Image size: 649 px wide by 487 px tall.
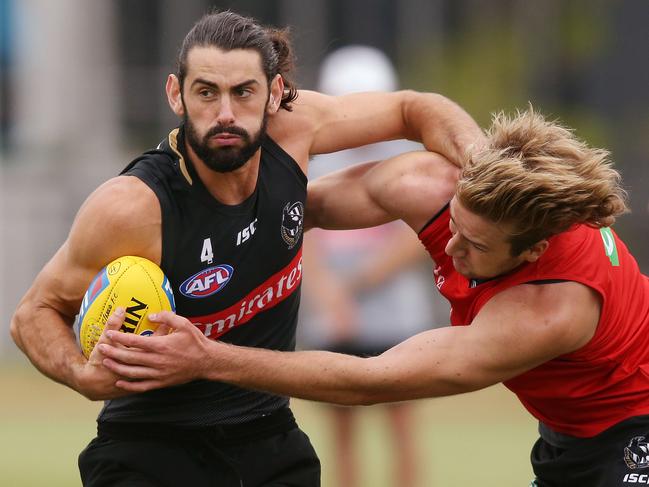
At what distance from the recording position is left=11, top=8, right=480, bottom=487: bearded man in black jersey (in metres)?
5.03

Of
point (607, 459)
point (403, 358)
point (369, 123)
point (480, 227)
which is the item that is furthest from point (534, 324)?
point (369, 123)

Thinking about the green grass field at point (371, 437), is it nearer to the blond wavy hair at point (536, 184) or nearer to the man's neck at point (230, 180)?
the man's neck at point (230, 180)

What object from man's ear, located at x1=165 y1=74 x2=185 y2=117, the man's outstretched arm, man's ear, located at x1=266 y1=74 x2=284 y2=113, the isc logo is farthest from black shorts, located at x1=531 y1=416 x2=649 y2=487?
man's ear, located at x1=165 y1=74 x2=185 y2=117

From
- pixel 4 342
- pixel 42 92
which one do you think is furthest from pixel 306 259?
pixel 42 92

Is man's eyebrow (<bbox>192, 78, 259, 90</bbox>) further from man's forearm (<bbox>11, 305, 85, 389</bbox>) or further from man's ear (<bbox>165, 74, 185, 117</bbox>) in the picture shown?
man's forearm (<bbox>11, 305, 85, 389</bbox>)

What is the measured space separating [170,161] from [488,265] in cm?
132

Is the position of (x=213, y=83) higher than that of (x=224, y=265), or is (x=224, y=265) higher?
(x=213, y=83)

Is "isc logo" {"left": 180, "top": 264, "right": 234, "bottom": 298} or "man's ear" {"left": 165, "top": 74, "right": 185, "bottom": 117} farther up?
"man's ear" {"left": 165, "top": 74, "right": 185, "bottom": 117}

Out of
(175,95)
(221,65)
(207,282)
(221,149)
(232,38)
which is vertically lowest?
(207,282)

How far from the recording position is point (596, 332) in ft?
16.6

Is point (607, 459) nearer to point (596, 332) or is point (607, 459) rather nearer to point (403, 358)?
point (596, 332)

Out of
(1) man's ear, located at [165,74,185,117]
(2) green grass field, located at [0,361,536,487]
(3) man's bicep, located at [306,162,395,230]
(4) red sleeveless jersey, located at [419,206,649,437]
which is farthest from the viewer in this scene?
(2) green grass field, located at [0,361,536,487]

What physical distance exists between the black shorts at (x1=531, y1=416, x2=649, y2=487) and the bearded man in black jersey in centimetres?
104

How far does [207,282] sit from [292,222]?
0.50 metres
